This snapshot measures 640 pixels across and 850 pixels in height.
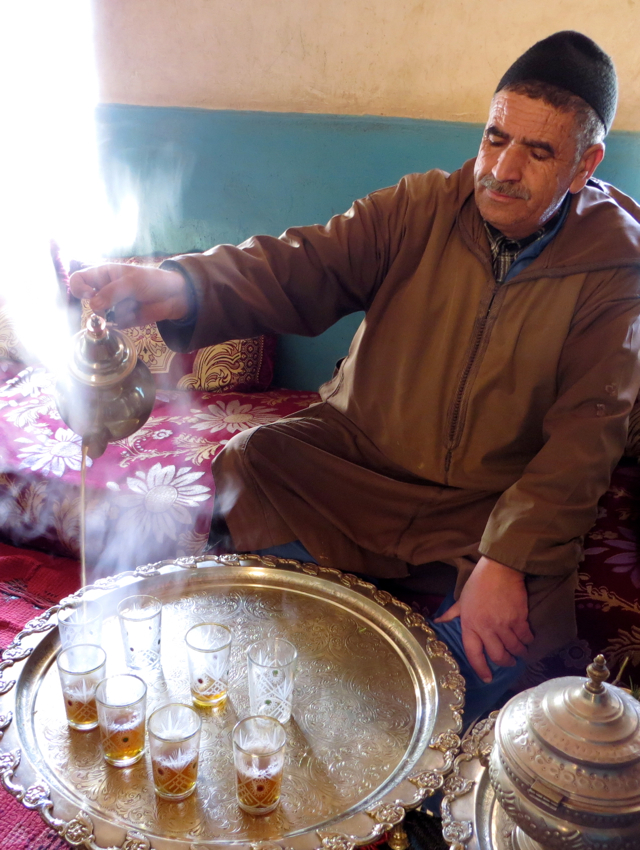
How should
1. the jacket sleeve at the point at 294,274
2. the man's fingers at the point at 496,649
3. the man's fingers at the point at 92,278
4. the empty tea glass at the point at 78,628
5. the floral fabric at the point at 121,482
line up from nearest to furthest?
the empty tea glass at the point at 78,628
the man's fingers at the point at 92,278
the man's fingers at the point at 496,649
the jacket sleeve at the point at 294,274
the floral fabric at the point at 121,482

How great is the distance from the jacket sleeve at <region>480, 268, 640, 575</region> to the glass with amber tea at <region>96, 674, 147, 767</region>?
68 cm

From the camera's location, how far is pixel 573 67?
131 cm

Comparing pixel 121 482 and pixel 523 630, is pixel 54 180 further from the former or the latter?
pixel 523 630

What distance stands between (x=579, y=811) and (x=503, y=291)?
0.99m

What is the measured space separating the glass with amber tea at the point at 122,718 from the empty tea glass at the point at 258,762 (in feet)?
0.45

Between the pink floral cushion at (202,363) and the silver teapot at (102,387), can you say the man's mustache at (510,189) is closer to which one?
the silver teapot at (102,387)

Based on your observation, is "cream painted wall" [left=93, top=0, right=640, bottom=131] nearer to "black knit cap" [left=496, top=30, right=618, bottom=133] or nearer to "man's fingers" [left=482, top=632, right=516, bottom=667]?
"black knit cap" [left=496, top=30, right=618, bottom=133]

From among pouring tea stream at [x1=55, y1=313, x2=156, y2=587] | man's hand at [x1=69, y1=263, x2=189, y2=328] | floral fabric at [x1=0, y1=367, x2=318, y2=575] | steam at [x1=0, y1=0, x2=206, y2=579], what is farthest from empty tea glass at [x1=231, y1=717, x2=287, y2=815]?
steam at [x1=0, y1=0, x2=206, y2=579]

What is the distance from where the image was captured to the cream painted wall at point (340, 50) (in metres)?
2.09

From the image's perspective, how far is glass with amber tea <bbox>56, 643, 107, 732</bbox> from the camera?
0.94 metres

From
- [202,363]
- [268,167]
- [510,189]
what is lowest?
[202,363]

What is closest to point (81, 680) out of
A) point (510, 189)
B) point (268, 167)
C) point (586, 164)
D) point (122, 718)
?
point (122, 718)

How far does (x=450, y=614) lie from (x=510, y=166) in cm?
88

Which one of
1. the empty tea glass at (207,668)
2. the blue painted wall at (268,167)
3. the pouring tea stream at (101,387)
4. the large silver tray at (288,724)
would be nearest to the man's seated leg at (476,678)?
the large silver tray at (288,724)
